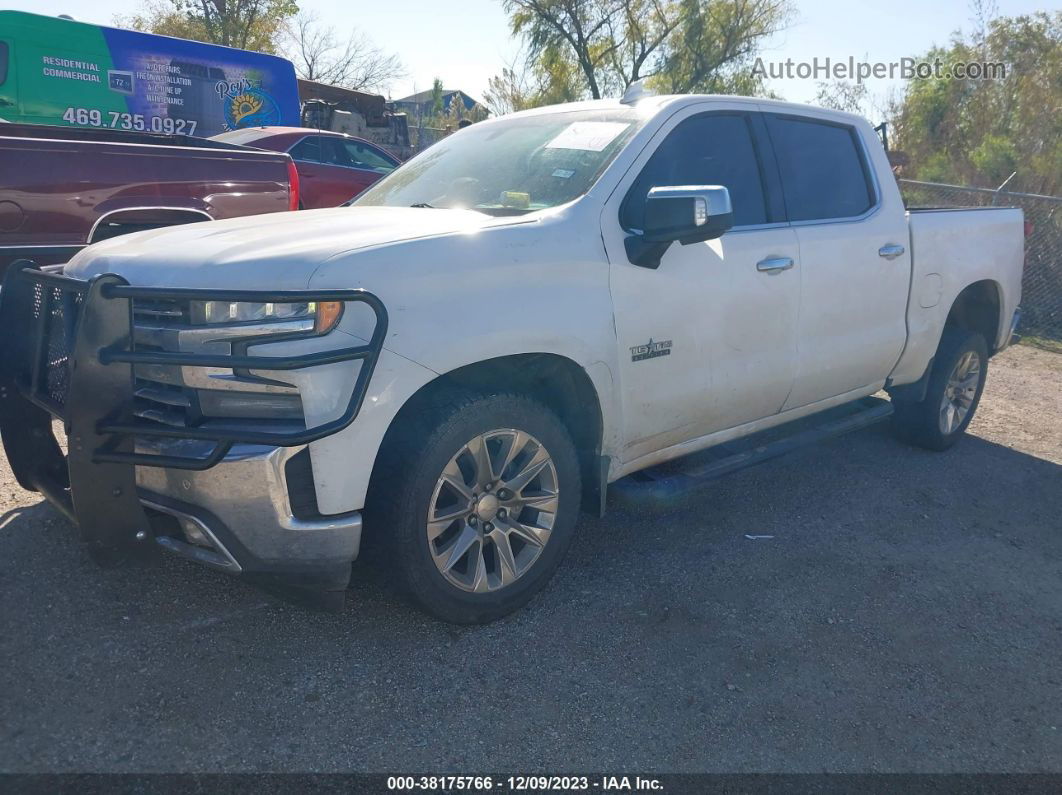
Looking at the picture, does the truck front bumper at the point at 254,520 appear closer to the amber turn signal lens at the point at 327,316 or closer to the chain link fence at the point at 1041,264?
the amber turn signal lens at the point at 327,316

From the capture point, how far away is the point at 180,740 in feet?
8.69

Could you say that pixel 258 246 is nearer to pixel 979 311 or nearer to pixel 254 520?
pixel 254 520

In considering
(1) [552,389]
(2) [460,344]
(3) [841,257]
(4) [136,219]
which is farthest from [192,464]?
(4) [136,219]

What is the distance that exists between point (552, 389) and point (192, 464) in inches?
54.4

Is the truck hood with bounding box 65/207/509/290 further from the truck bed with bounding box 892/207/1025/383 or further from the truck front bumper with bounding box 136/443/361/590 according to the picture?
the truck bed with bounding box 892/207/1025/383

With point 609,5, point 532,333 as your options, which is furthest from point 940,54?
point 532,333

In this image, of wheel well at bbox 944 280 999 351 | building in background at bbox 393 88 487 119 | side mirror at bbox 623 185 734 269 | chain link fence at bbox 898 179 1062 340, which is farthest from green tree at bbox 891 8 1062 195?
building in background at bbox 393 88 487 119

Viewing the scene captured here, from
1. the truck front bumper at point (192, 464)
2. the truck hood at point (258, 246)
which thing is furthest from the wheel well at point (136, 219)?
the truck front bumper at point (192, 464)

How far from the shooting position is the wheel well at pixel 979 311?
570 cm

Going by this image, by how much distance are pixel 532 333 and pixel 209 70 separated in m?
14.0

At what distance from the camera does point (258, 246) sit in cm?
299

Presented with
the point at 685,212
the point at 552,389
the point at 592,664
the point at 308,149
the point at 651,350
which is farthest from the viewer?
the point at 308,149

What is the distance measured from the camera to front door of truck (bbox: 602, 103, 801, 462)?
3561mm

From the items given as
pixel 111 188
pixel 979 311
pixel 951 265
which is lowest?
pixel 979 311
